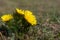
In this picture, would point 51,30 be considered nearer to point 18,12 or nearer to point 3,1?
point 18,12

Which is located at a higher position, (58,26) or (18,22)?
(18,22)

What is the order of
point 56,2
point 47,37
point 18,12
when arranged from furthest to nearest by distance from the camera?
1. point 56,2
2. point 47,37
3. point 18,12

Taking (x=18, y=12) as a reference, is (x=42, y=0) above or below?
below

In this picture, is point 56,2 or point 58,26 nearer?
point 58,26

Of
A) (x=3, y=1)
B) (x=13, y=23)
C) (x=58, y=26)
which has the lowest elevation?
(x=3, y=1)

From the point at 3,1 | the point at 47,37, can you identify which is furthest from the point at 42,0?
the point at 47,37

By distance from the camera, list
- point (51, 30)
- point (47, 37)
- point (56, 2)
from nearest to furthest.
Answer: point (47, 37) → point (51, 30) → point (56, 2)

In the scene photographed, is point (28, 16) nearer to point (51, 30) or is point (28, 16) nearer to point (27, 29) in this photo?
point (27, 29)

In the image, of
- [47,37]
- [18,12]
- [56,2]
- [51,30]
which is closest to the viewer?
[18,12]

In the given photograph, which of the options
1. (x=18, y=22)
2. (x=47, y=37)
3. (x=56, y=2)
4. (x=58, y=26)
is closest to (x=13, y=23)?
(x=18, y=22)
